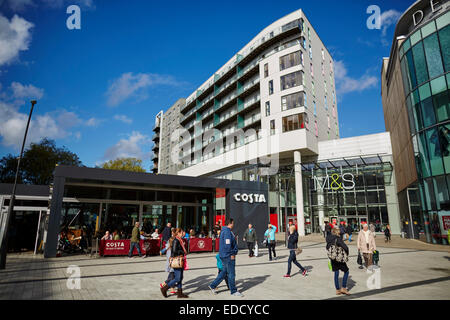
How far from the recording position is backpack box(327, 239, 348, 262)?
621 centimetres

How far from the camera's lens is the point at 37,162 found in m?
38.3

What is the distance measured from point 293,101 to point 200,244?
23.2 meters

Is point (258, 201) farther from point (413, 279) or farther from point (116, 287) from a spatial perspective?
point (116, 287)

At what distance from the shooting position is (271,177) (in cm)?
3562

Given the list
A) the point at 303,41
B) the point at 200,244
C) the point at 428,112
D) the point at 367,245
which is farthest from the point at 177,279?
the point at 303,41

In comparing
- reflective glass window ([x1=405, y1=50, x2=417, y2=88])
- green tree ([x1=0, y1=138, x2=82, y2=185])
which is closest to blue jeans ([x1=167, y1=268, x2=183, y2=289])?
reflective glass window ([x1=405, y1=50, x2=417, y2=88])

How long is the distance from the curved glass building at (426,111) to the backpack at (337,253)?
16348 mm

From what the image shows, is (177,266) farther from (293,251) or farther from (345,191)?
(345,191)

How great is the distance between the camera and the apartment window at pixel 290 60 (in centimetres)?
3253

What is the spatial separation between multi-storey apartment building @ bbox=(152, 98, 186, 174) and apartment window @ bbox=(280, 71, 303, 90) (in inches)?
1325

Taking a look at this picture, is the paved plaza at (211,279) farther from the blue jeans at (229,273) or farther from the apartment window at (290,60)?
the apartment window at (290,60)

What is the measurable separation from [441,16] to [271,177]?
910 inches

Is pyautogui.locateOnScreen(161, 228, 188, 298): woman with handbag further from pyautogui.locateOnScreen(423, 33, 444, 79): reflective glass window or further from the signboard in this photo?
the signboard

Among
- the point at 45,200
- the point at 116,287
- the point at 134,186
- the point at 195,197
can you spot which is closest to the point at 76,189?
the point at 45,200
